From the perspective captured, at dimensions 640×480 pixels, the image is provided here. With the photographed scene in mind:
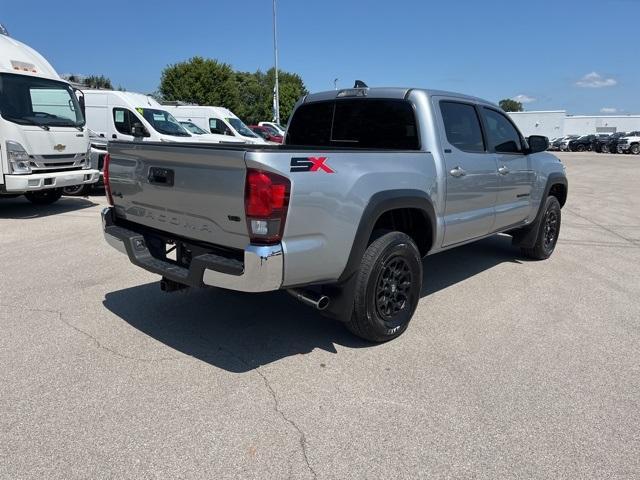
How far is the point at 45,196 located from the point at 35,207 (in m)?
0.35

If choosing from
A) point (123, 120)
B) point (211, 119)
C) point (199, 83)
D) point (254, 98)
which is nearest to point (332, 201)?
point (123, 120)

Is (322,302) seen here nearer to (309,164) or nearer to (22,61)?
(309,164)

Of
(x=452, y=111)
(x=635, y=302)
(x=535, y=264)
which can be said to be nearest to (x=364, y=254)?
(x=452, y=111)

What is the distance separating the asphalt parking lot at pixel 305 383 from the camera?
2570 mm

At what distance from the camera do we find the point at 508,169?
17.6ft

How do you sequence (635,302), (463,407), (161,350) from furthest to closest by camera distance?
(635,302)
(161,350)
(463,407)

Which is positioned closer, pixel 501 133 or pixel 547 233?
pixel 501 133

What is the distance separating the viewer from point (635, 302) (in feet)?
16.8

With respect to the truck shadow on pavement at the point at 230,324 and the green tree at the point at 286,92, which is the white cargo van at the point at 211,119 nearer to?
the truck shadow on pavement at the point at 230,324

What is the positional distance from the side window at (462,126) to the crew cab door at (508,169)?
0.63 ft

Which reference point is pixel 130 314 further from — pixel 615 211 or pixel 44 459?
pixel 615 211

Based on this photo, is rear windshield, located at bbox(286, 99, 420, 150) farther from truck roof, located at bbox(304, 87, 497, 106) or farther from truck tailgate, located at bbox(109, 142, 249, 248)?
truck tailgate, located at bbox(109, 142, 249, 248)

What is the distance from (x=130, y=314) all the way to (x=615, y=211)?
11.1 metres

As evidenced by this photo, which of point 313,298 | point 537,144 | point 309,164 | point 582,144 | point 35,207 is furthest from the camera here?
point 582,144
